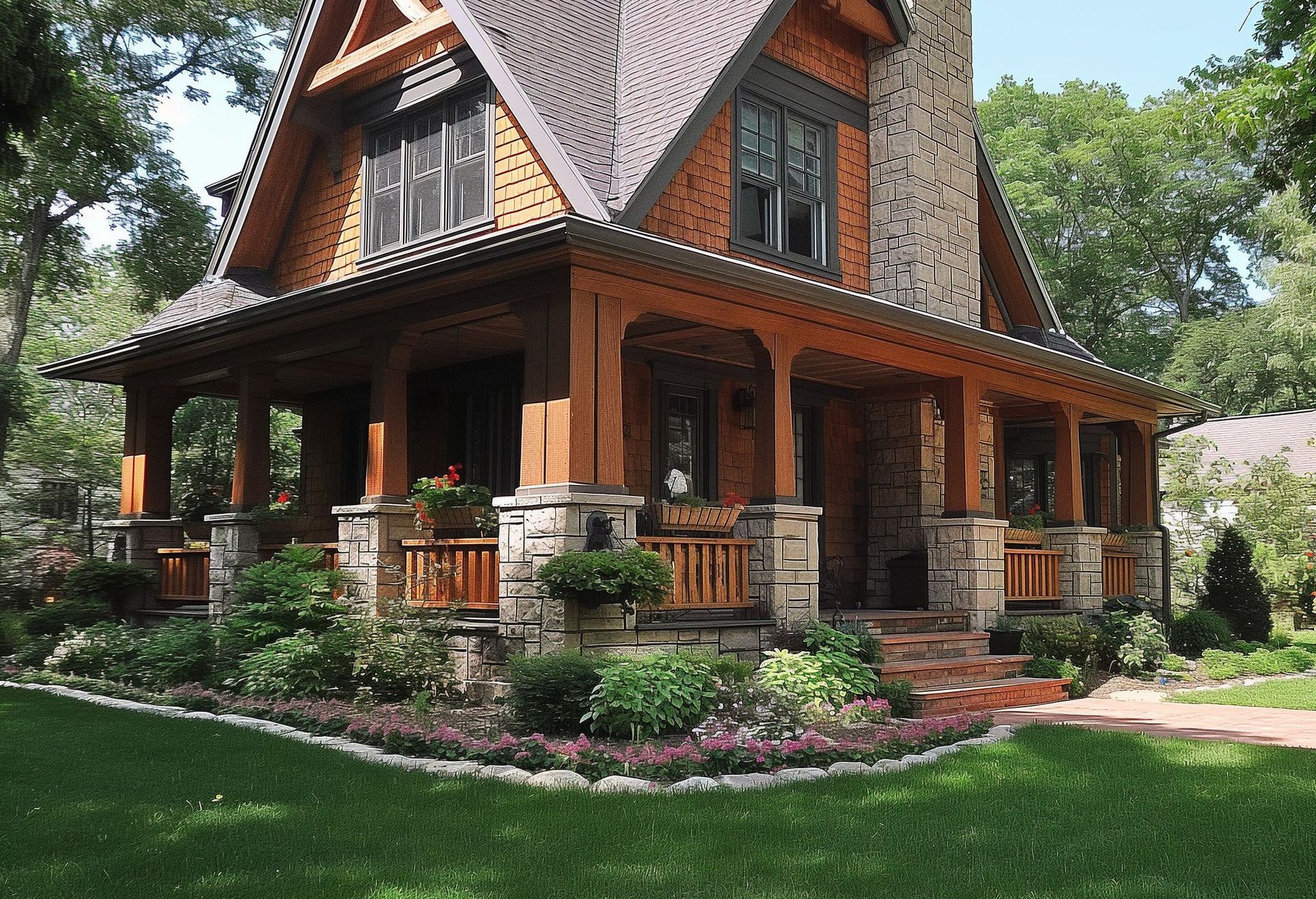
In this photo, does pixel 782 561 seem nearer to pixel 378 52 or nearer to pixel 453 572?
pixel 453 572

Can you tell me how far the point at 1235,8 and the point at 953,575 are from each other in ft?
35.6

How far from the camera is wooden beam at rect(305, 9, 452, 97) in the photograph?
1277 cm

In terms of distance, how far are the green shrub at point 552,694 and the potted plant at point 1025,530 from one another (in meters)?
7.94

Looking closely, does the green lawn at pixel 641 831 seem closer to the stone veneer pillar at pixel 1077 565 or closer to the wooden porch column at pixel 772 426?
the wooden porch column at pixel 772 426

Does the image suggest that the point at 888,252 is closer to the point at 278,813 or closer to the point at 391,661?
the point at 391,661

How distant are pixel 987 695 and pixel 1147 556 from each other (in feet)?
24.7

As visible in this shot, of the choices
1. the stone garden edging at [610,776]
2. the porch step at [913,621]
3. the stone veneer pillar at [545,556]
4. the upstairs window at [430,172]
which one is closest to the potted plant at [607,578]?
the stone veneer pillar at [545,556]

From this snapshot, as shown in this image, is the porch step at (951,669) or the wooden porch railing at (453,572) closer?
the wooden porch railing at (453,572)

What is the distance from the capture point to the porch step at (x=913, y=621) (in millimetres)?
12641

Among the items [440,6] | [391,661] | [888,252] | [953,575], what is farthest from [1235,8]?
[391,661]

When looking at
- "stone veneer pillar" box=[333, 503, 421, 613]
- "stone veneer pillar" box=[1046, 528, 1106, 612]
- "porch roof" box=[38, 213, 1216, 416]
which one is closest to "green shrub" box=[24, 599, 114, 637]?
"porch roof" box=[38, 213, 1216, 416]

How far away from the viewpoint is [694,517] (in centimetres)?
1067

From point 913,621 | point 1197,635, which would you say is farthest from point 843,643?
point 1197,635

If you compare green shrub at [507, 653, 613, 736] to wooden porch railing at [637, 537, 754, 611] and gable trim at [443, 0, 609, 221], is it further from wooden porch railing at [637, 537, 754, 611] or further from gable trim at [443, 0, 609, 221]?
gable trim at [443, 0, 609, 221]
